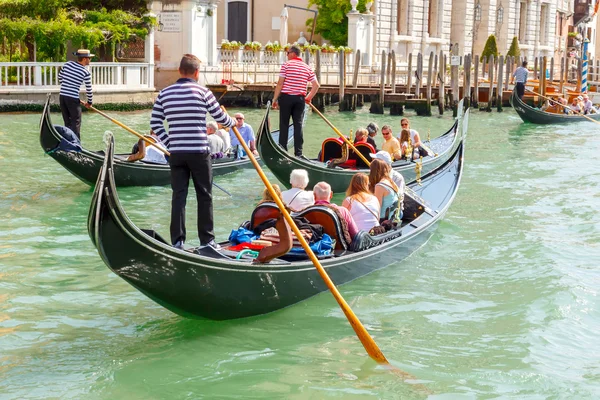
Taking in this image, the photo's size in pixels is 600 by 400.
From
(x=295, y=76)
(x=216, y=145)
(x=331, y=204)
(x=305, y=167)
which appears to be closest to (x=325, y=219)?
(x=331, y=204)

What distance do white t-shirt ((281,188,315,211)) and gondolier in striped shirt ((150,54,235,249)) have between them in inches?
25.4

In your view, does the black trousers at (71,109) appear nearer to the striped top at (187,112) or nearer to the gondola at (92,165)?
the gondola at (92,165)

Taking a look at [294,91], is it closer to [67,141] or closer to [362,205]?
[67,141]

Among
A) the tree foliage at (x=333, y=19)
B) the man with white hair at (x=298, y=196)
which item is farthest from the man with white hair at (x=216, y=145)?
the tree foliage at (x=333, y=19)

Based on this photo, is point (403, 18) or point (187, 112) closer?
point (187, 112)

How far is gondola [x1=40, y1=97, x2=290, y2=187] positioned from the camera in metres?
6.43

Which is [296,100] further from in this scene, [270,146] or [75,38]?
[75,38]

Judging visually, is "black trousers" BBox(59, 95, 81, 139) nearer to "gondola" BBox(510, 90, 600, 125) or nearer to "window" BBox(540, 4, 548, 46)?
"gondola" BBox(510, 90, 600, 125)

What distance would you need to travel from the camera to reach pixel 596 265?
494cm

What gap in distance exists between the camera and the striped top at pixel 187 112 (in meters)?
3.74

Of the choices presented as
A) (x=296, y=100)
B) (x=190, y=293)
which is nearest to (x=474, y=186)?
(x=296, y=100)

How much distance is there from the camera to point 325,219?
4051 mm

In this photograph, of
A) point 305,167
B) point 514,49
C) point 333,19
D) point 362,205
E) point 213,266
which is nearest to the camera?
point 213,266

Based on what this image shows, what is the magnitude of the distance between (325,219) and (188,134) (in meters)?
0.73
